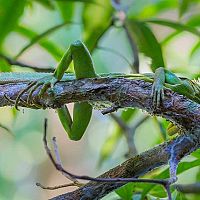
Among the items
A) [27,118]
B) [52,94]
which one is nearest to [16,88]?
[52,94]

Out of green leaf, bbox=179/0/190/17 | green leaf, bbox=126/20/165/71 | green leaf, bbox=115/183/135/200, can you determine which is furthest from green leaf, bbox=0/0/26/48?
green leaf, bbox=115/183/135/200

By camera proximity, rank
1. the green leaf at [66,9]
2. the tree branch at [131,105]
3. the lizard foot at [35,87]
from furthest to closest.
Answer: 1. the green leaf at [66,9]
2. the lizard foot at [35,87]
3. the tree branch at [131,105]

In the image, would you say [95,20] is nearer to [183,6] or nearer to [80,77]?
[183,6]

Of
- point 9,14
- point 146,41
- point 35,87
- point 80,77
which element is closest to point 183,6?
point 146,41

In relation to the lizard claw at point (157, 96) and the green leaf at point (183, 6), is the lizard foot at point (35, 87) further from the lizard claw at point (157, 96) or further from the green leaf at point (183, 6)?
the green leaf at point (183, 6)

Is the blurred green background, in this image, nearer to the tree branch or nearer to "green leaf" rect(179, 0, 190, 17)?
"green leaf" rect(179, 0, 190, 17)

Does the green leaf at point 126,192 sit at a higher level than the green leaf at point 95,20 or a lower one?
lower

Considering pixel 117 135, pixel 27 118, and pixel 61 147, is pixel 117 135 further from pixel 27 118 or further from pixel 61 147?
pixel 27 118

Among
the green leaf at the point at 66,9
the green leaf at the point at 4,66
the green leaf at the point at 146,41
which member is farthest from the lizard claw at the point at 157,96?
the green leaf at the point at 66,9
